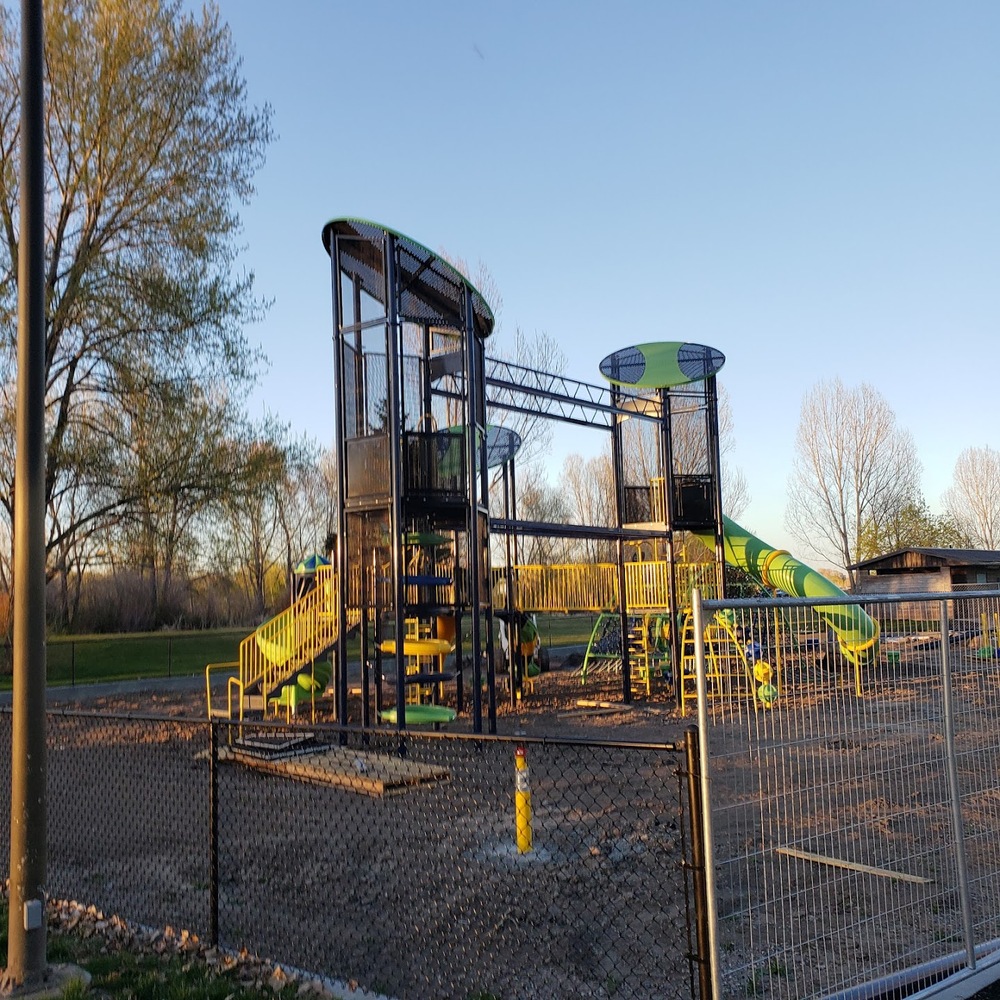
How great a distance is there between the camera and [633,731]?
14477mm

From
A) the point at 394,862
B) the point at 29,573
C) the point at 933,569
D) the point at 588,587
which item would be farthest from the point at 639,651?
the point at 933,569

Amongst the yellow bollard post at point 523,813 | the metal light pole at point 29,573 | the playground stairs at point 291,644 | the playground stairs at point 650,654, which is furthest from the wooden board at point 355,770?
the playground stairs at point 650,654

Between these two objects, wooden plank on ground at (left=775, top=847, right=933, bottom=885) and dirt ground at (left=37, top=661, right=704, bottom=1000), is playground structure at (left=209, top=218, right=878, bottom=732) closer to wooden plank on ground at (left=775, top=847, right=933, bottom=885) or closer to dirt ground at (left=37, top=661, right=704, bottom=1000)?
dirt ground at (left=37, top=661, right=704, bottom=1000)

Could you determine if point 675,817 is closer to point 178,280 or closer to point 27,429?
point 27,429

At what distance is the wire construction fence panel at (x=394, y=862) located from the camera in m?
5.01

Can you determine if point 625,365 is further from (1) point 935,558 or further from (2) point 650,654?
(1) point 935,558

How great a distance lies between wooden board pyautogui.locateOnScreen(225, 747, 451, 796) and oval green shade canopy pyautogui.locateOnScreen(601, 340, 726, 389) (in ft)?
39.2

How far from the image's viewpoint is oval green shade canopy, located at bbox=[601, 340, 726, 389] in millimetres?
20297

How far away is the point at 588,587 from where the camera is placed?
66.2ft

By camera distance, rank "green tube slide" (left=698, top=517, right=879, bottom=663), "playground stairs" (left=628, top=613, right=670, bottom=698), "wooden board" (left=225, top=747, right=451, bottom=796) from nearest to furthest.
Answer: "wooden board" (left=225, top=747, right=451, bottom=796) → "playground stairs" (left=628, top=613, right=670, bottom=698) → "green tube slide" (left=698, top=517, right=879, bottom=663)

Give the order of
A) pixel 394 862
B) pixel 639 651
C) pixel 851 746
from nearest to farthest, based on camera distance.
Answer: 1. pixel 851 746
2. pixel 394 862
3. pixel 639 651

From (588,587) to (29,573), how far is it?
16.3 m

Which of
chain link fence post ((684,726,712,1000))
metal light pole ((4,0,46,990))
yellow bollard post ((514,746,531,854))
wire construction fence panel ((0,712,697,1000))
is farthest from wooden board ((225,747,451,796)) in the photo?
chain link fence post ((684,726,712,1000))

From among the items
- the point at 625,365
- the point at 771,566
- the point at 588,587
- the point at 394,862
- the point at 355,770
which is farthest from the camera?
the point at 771,566
